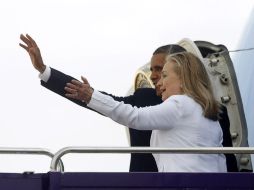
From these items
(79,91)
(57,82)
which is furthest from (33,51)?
(79,91)

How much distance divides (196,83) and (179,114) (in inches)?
13.1

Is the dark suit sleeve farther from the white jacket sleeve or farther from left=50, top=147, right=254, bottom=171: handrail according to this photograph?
left=50, top=147, right=254, bottom=171: handrail

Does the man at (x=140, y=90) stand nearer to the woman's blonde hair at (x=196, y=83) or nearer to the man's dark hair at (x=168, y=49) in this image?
the man's dark hair at (x=168, y=49)

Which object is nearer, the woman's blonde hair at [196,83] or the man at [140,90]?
the woman's blonde hair at [196,83]

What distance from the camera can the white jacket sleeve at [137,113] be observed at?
5801 millimetres

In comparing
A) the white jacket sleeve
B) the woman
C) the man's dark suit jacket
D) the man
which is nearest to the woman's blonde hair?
the woman

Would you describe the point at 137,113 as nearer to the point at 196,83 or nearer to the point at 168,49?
the point at 196,83

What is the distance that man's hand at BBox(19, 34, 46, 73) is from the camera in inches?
253

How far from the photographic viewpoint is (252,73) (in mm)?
10727

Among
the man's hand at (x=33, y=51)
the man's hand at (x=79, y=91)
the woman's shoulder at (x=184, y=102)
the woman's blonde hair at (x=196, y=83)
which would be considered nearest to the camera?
the man's hand at (x=79, y=91)

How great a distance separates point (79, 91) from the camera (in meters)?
5.80

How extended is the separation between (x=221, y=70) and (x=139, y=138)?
2.49 meters

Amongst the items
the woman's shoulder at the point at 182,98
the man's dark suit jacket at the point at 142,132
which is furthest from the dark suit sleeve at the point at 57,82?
the woman's shoulder at the point at 182,98

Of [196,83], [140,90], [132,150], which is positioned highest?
[140,90]
